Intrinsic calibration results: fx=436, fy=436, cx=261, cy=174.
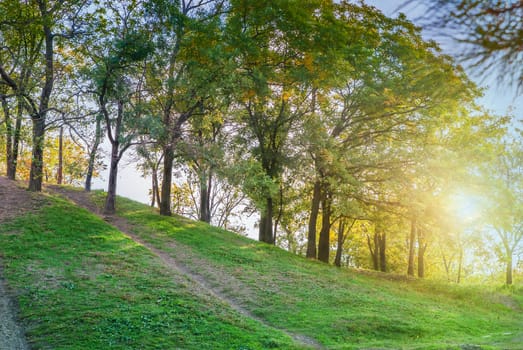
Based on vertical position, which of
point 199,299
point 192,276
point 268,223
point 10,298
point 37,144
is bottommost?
point 10,298

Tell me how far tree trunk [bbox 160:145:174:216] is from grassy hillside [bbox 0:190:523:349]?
2.35 metres

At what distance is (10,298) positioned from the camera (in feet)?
38.2

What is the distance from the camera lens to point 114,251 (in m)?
16.9

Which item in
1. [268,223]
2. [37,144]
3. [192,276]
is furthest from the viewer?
[268,223]

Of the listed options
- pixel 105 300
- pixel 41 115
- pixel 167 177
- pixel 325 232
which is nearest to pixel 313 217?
pixel 325 232

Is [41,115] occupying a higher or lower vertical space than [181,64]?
lower

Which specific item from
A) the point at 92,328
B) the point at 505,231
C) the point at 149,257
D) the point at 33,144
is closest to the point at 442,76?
the point at 92,328

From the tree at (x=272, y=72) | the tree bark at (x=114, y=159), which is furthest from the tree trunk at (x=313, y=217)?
the tree bark at (x=114, y=159)

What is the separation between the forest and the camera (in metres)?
20.7

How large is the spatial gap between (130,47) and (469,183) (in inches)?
724

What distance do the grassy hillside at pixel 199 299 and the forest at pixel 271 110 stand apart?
3.57 metres

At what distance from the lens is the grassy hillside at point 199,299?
10555 mm

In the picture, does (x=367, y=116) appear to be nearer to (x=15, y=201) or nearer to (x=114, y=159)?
(x=114, y=159)

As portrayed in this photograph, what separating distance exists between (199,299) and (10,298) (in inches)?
202
